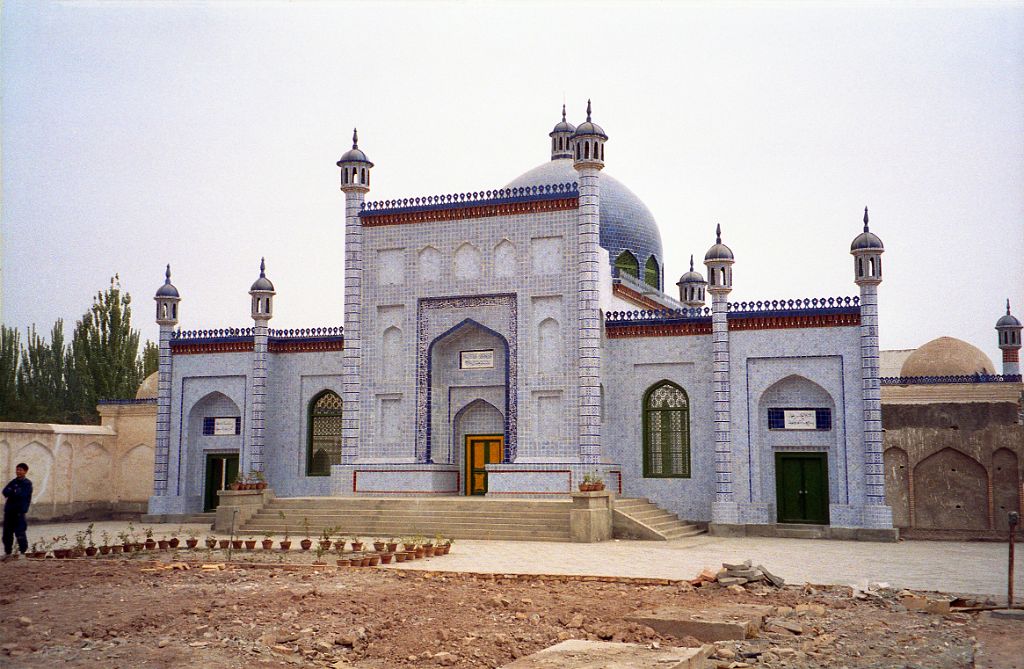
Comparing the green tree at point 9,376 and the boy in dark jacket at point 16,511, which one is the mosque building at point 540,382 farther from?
the boy in dark jacket at point 16,511

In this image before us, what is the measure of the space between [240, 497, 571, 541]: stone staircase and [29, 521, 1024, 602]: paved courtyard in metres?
0.80

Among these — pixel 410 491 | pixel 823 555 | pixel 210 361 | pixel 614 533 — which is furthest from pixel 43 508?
pixel 823 555

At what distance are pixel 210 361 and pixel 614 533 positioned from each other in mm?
12935

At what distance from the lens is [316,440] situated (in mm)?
26578

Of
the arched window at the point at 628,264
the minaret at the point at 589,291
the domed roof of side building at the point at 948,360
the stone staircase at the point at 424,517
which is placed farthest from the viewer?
the arched window at the point at 628,264

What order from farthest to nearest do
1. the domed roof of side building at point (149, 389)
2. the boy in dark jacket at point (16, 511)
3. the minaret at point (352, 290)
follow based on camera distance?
the domed roof of side building at point (149, 389) → the minaret at point (352, 290) → the boy in dark jacket at point (16, 511)

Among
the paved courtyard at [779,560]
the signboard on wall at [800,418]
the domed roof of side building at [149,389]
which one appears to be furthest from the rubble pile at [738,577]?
the domed roof of side building at [149,389]

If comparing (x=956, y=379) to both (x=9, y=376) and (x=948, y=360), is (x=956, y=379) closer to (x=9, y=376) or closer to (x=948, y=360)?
(x=948, y=360)

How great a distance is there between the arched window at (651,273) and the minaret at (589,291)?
8240 millimetres

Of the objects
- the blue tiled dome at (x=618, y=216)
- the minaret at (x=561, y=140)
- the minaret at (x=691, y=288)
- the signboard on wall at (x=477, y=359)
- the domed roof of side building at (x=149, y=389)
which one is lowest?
the domed roof of side building at (x=149, y=389)

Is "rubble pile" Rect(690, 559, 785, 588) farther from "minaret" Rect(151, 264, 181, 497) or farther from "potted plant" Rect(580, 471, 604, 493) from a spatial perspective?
"minaret" Rect(151, 264, 181, 497)

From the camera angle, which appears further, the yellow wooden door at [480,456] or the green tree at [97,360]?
the green tree at [97,360]

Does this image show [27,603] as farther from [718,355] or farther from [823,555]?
[718,355]

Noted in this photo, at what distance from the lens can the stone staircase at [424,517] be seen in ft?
66.7
